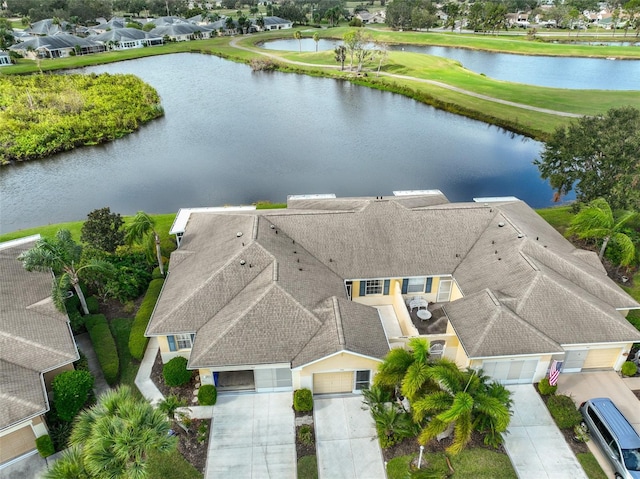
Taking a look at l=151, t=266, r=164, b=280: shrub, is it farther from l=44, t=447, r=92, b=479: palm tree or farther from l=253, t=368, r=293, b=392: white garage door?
l=44, t=447, r=92, b=479: palm tree

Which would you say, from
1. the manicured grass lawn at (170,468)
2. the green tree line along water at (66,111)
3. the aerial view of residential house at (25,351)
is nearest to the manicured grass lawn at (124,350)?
the aerial view of residential house at (25,351)

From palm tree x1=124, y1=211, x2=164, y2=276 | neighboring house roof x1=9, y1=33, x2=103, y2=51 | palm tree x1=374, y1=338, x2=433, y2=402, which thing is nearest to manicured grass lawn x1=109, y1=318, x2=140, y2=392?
palm tree x1=124, y1=211, x2=164, y2=276

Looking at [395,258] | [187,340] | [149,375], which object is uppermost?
[395,258]

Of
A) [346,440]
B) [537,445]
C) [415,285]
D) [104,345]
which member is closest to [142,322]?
[104,345]

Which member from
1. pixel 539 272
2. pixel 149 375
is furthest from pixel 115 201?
pixel 539 272

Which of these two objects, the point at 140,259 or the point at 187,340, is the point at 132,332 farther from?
the point at 140,259

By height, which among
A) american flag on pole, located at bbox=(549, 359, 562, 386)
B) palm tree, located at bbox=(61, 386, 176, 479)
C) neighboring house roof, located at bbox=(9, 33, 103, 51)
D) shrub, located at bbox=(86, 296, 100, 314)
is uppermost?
neighboring house roof, located at bbox=(9, 33, 103, 51)
